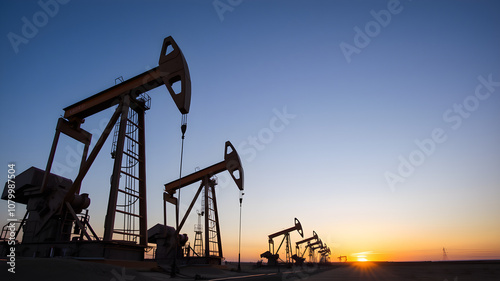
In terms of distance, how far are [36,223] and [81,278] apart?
12.4 metres

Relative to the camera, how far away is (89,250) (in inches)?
483

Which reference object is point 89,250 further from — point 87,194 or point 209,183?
point 209,183

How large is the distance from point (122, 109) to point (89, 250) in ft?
21.2

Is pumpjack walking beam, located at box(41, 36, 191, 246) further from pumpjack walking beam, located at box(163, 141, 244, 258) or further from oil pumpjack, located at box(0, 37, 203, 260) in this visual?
pumpjack walking beam, located at box(163, 141, 244, 258)

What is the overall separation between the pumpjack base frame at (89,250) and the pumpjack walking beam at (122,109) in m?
0.44

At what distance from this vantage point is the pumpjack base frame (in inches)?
471

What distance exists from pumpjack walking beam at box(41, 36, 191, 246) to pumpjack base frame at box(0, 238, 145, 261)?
44 cm

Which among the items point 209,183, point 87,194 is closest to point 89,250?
point 87,194

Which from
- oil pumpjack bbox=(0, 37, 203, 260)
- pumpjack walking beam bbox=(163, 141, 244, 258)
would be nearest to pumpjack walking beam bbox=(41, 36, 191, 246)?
oil pumpjack bbox=(0, 37, 203, 260)

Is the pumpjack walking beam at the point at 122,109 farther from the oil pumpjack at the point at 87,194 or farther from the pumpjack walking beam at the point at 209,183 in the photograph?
the pumpjack walking beam at the point at 209,183

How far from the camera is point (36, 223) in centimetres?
1555

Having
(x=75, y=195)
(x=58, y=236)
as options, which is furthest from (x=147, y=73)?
(x=58, y=236)

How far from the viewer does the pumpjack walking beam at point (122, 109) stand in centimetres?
1257

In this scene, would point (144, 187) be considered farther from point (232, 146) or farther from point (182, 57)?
point (232, 146)
